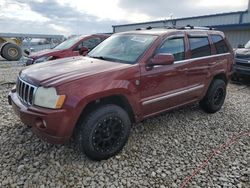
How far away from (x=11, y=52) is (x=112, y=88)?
44.6 ft

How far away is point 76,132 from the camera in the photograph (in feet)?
10.0

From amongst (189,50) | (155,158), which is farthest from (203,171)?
(189,50)

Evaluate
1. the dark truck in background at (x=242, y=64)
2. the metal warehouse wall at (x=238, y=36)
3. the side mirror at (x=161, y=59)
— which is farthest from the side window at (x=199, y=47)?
the metal warehouse wall at (x=238, y=36)

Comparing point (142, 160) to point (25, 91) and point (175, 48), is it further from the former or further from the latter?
point (175, 48)

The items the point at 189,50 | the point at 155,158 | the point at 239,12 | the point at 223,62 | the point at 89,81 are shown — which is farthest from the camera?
the point at 239,12

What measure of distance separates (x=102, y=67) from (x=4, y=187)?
1.87 m

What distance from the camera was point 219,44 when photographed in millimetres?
5078

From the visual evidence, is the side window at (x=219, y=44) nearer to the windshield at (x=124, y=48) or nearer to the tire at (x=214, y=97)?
the tire at (x=214, y=97)

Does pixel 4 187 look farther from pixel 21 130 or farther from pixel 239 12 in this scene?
pixel 239 12

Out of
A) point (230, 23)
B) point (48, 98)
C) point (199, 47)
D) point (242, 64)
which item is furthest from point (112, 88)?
point (230, 23)

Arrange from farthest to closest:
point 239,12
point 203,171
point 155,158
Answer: point 239,12
point 155,158
point 203,171

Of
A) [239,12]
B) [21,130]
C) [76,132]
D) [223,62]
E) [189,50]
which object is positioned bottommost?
[21,130]

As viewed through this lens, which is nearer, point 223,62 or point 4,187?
point 4,187

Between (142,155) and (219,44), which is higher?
(219,44)
